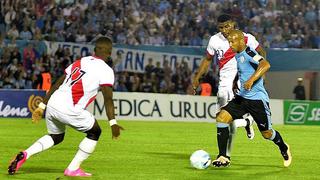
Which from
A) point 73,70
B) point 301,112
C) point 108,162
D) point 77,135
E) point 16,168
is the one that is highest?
point 73,70

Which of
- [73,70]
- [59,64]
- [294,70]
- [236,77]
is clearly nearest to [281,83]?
[294,70]

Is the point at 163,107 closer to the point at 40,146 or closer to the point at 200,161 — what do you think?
the point at 200,161

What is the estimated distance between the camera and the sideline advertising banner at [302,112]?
27516 mm

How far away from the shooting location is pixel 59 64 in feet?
88.7

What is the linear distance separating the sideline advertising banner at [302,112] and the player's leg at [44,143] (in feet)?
60.6

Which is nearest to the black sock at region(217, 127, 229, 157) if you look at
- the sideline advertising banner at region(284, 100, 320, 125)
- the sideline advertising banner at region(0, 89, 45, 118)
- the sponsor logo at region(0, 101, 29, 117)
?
the sideline advertising banner at region(0, 89, 45, 118)

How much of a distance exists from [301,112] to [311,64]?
1990 mm

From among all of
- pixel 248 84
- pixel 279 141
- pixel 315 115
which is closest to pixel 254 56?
pixel 248 84

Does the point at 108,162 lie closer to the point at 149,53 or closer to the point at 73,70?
the point at 73,70

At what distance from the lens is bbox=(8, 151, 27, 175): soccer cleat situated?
31.8 ft

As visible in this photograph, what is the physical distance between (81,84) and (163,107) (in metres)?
16.8

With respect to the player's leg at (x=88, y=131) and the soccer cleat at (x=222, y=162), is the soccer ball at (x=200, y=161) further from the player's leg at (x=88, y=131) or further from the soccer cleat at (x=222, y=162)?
the player's leg at (x=88, y=131)

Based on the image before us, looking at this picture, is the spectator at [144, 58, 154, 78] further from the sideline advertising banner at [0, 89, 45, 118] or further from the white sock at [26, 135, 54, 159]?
the white sock at [26, 135, 54, 159]

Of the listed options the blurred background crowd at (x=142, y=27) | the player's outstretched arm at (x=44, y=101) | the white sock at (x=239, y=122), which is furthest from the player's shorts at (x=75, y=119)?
the blurred background crowd at (x=142, y=27)
